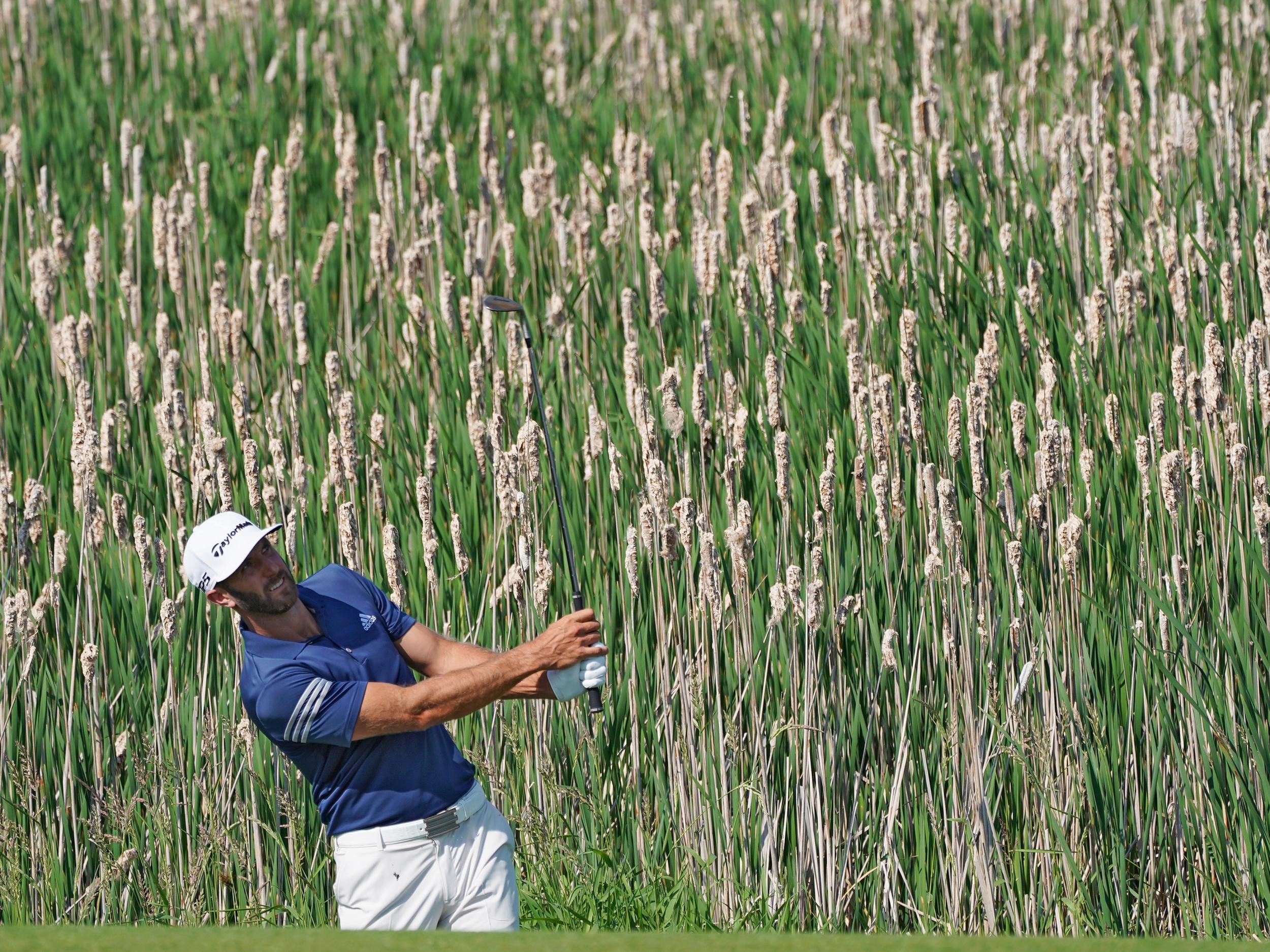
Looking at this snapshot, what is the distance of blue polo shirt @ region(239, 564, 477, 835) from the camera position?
11.8ft

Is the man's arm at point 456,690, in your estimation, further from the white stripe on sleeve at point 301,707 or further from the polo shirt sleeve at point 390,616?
the polo shirt sleeve at point 390,616

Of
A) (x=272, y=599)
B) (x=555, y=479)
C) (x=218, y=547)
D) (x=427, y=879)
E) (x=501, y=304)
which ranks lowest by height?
(x=427, y=879)

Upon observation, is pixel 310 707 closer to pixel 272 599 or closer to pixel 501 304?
pixel 272 599

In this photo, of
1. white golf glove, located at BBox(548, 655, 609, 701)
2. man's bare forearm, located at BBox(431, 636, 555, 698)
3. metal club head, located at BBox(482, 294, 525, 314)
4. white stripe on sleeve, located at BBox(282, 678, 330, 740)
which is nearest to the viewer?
white stripe on sleeve, located at BBox(282, 678, 330, 740)

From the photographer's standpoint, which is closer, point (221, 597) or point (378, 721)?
point (378, 721)

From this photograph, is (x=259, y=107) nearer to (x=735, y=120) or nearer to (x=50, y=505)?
(x=735, y=120)

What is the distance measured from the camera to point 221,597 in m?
3.79

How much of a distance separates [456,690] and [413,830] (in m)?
0.42

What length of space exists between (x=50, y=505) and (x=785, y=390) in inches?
103

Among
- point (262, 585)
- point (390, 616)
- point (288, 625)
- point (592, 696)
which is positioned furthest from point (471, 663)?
point (262, 585)

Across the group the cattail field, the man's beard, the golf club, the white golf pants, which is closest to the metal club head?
the golf club

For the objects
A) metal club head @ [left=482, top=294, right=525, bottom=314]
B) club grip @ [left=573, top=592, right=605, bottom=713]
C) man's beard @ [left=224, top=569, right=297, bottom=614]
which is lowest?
club grip @ [left=573, top=592, right=605, bottom=713]

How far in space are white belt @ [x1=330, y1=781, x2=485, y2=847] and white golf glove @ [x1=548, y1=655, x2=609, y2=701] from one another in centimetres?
40

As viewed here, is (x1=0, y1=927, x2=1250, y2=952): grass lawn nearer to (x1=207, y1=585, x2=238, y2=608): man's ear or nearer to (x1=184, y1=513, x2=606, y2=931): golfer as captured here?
(x1=184, y1=513, x2=606, y2=931): golfer
